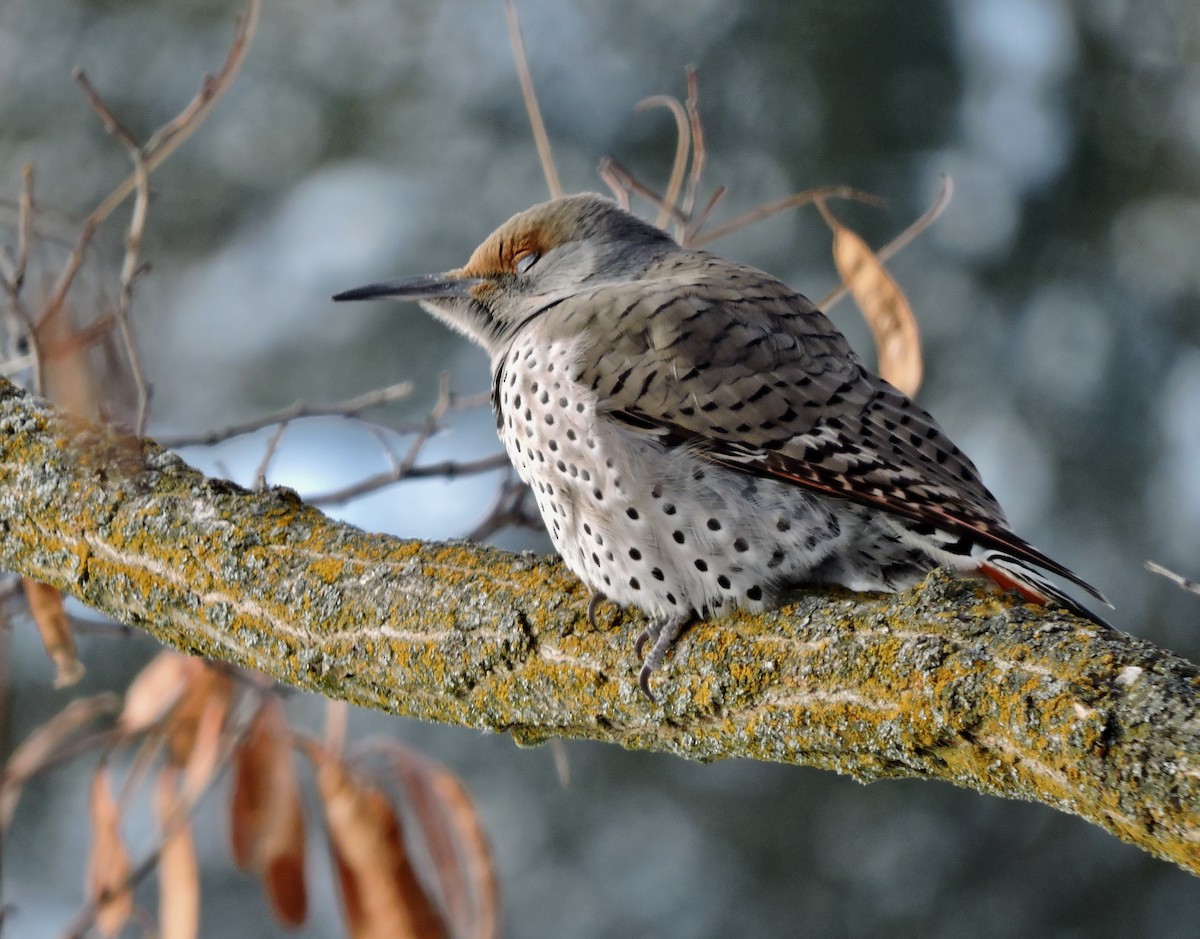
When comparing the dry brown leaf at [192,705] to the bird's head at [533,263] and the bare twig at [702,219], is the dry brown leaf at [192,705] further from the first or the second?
the bare twig at [702,219]

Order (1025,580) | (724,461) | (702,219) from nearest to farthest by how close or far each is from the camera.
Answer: (1025,580) < (724,461) < (702,219)

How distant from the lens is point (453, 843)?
9.21 ft

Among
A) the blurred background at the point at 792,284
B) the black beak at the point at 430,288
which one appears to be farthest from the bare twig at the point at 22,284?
the blurred background at the point at 792,284

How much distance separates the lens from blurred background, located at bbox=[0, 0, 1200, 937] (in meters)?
5.44

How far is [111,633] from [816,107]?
404 cm

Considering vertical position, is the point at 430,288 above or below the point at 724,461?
above

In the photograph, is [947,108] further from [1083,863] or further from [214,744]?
[214,744]

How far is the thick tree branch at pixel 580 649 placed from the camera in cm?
134

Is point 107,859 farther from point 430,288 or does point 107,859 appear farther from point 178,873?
point 430,288

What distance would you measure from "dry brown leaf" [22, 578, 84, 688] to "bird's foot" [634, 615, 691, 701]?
3.46ft

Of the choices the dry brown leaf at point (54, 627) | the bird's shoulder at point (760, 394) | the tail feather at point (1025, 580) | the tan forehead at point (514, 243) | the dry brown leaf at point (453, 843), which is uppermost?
the tan forehead at point (514, 243)

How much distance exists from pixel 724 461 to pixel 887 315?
0.65 metres

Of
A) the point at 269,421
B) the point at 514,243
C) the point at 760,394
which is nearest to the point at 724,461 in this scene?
the point at 760,394

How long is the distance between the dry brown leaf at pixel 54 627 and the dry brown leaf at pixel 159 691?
557mm
